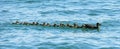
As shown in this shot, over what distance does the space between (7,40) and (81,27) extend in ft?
27.5

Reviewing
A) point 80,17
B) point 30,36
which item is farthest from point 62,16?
point 30,36

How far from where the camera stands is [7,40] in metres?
39.8

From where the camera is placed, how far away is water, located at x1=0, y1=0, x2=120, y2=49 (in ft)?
126

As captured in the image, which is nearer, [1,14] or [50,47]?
[50,47]

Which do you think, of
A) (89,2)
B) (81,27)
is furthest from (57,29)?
(89,2)

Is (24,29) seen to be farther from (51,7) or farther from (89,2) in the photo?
(89,2)

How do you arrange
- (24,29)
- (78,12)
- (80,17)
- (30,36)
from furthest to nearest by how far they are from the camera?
(78,12)
(80,17)
(24,29)
(30,36)

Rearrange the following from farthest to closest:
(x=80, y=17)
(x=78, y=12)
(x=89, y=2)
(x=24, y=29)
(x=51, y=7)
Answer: (x=89, y=2)
(x=51, y=7)
(x=78, y=12)
(x=80, y=17)
(x=24, y=29)

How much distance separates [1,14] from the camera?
174 feet

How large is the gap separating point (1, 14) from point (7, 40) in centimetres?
1389

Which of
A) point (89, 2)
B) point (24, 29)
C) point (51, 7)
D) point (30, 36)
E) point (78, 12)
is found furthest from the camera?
point (89, 2)

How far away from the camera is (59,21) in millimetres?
47781

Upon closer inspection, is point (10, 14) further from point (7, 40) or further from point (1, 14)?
point (7, 40)

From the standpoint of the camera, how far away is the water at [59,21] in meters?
38.5
